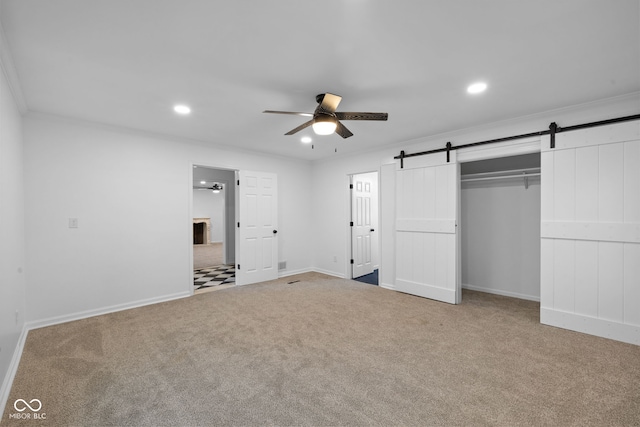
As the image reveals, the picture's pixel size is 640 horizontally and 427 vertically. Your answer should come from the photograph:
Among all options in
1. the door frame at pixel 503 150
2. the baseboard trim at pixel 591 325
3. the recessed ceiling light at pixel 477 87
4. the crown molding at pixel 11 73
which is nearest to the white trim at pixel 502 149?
the door frame at pixel 503 150

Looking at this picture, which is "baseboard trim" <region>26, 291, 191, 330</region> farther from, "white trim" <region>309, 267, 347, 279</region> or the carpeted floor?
"white trim" <region>309, 267, 347, 279</region>

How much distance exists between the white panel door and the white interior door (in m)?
1.57

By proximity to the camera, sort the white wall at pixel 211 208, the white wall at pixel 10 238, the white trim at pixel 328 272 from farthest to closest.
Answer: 1. the white wall at pixel 211 208
2. the white trim at pixel 328 272
3. the white wall at pixel 10 238

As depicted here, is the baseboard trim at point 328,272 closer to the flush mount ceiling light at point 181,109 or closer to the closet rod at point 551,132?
the closet rod at point 551,132

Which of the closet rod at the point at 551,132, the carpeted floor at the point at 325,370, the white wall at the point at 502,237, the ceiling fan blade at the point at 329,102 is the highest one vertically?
the ceiling fan blade at the point at 329,102

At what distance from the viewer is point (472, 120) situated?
3.60 meters

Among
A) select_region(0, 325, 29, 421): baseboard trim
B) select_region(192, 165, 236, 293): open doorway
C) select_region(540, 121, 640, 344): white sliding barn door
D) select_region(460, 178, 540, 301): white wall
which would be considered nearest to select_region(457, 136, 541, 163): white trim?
select_region(540, 121, 640, 344): white sliding barn door

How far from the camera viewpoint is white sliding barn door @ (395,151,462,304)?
13.4 feet

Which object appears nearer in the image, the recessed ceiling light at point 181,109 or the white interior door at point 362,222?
the recessed ceiling light at point 181,109

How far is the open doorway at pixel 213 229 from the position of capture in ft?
18.8

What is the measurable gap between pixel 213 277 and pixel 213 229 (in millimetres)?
6691

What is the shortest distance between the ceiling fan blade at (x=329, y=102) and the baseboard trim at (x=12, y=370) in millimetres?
3175

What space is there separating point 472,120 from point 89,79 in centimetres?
415

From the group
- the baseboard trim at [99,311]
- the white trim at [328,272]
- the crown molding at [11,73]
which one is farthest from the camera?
the white trim at [328,272]
